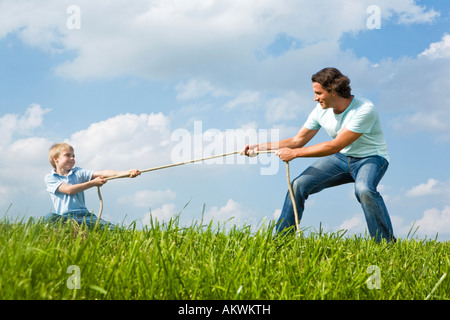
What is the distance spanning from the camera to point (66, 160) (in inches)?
226

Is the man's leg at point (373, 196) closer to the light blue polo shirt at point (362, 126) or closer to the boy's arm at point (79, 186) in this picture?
the light blue polo shirt at point (362, 126)

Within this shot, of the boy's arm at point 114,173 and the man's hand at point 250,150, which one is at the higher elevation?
the man's hand at point 250,150

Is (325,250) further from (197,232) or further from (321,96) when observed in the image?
(321,96)

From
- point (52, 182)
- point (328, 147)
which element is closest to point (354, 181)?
point (328, 147)

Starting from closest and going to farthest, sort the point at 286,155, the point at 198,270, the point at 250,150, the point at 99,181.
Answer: the point at 198,270 → the point at 286,155 → the point at 250,150 → the point at 99,181

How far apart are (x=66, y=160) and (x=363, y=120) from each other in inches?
137

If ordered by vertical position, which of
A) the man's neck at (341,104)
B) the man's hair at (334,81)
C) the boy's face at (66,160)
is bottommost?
the boy's face at (66,160)

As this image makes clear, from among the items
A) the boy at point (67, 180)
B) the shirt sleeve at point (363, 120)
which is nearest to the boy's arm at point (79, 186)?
the boy at point (67, 180)

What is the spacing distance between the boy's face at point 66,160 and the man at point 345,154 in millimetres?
2235

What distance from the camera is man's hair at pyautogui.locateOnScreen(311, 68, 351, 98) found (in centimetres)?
506

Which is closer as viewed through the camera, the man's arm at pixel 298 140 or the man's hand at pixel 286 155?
the man's hand at pixel 286 155

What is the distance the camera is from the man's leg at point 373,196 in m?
4.82

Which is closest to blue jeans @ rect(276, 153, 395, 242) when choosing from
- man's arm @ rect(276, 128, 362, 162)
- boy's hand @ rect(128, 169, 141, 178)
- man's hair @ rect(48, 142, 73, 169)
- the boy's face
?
man's arm @ rect(276, 128, 362, 162)

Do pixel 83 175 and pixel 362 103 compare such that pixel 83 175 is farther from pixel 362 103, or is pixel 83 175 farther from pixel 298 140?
pixel 362 103
